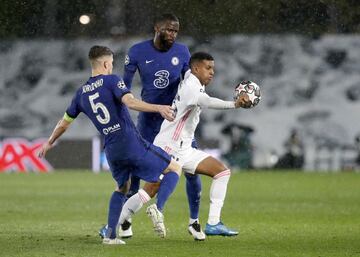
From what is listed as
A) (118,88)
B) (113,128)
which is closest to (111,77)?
(118,88)

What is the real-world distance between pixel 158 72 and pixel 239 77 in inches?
826

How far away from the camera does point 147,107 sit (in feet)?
34.7

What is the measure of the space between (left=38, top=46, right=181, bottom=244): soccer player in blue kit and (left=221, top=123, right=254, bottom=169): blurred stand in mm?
19303

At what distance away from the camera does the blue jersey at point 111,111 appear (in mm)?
10930

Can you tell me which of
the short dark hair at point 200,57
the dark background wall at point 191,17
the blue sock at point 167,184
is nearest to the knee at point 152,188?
the blue sock at point 167,184

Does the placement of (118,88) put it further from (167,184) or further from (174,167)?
(167,184)

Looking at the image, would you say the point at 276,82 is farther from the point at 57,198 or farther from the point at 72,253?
the point at 72,253

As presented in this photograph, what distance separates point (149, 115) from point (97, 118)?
179 cm

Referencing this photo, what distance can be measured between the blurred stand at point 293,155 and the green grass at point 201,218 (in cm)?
Result: 483

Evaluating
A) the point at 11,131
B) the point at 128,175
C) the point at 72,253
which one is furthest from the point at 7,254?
the point at 11,131

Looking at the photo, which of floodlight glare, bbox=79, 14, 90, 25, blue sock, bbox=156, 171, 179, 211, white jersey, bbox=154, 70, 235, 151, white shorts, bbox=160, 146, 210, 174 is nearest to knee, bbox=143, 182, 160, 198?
blue sock, bbox=156, 171, 179, 211

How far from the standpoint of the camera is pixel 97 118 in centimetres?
1098

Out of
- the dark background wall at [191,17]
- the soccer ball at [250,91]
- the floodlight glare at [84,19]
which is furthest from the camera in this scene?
the floodlight glare at [84,19]

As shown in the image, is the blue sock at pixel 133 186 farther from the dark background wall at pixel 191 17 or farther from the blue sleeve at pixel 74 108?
the dark background wall at pixel 191 17
